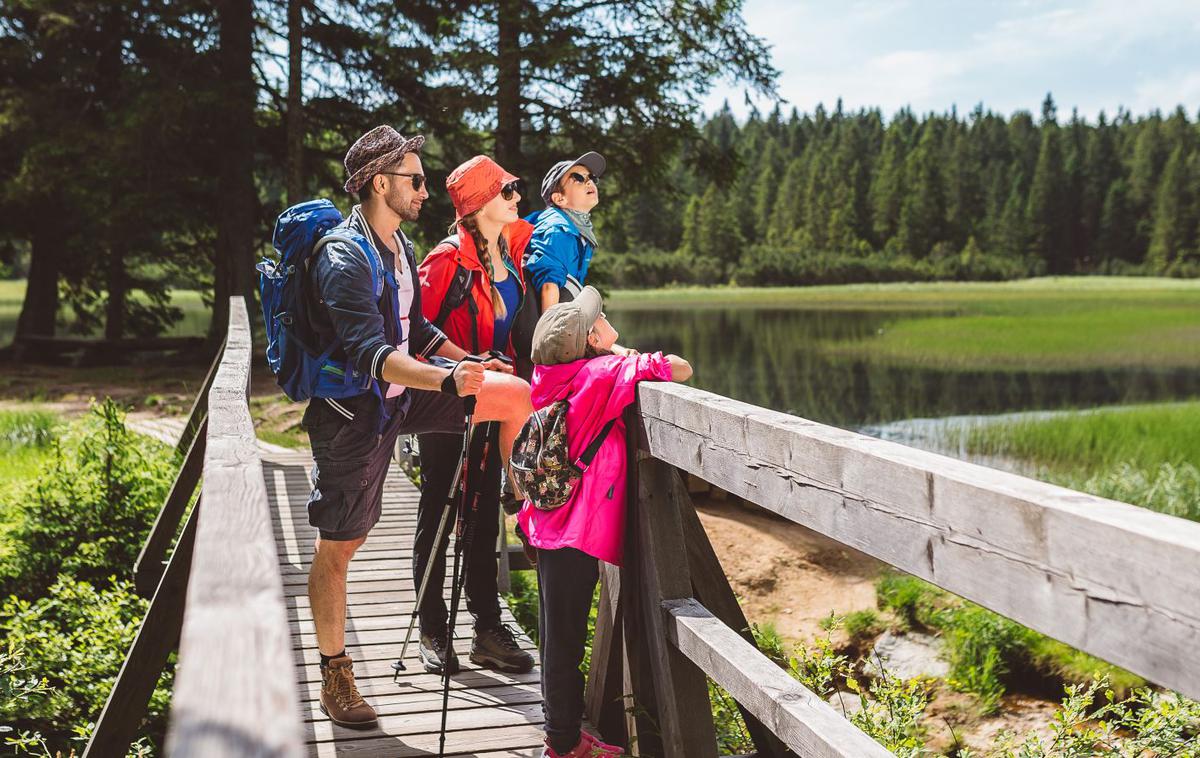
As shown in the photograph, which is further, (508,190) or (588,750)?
(508,190)

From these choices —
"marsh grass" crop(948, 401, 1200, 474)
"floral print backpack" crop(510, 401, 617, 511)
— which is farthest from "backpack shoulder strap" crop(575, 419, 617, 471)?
"marsh grass" crop(948, 401, 1200, 474)

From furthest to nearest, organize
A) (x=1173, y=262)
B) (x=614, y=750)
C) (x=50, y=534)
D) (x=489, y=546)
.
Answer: (x=1173, y=262) < (x=50, y=534) < (x=489, y=546) < (x=614, y=750)

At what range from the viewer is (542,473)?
2.90 meters

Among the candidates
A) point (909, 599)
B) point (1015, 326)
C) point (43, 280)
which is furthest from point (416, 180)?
point (1015, 326)

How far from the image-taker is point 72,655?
493 centimetres

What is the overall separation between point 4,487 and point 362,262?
6.24 metres

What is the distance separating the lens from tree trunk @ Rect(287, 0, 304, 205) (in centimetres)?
1744

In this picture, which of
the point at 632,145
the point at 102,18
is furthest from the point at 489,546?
the point at 102,18

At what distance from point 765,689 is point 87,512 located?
5.86 meters

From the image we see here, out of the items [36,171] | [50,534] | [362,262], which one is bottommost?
[50,534]

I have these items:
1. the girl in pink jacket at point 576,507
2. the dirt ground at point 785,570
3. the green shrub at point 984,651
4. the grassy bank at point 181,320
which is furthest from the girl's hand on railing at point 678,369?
the grassy bank at point 181,320

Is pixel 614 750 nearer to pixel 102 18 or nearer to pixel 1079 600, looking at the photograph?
pixel 1079 600

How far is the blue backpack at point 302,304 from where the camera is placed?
3316 mm

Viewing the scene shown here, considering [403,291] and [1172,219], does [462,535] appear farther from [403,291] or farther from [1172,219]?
[1172,219]
